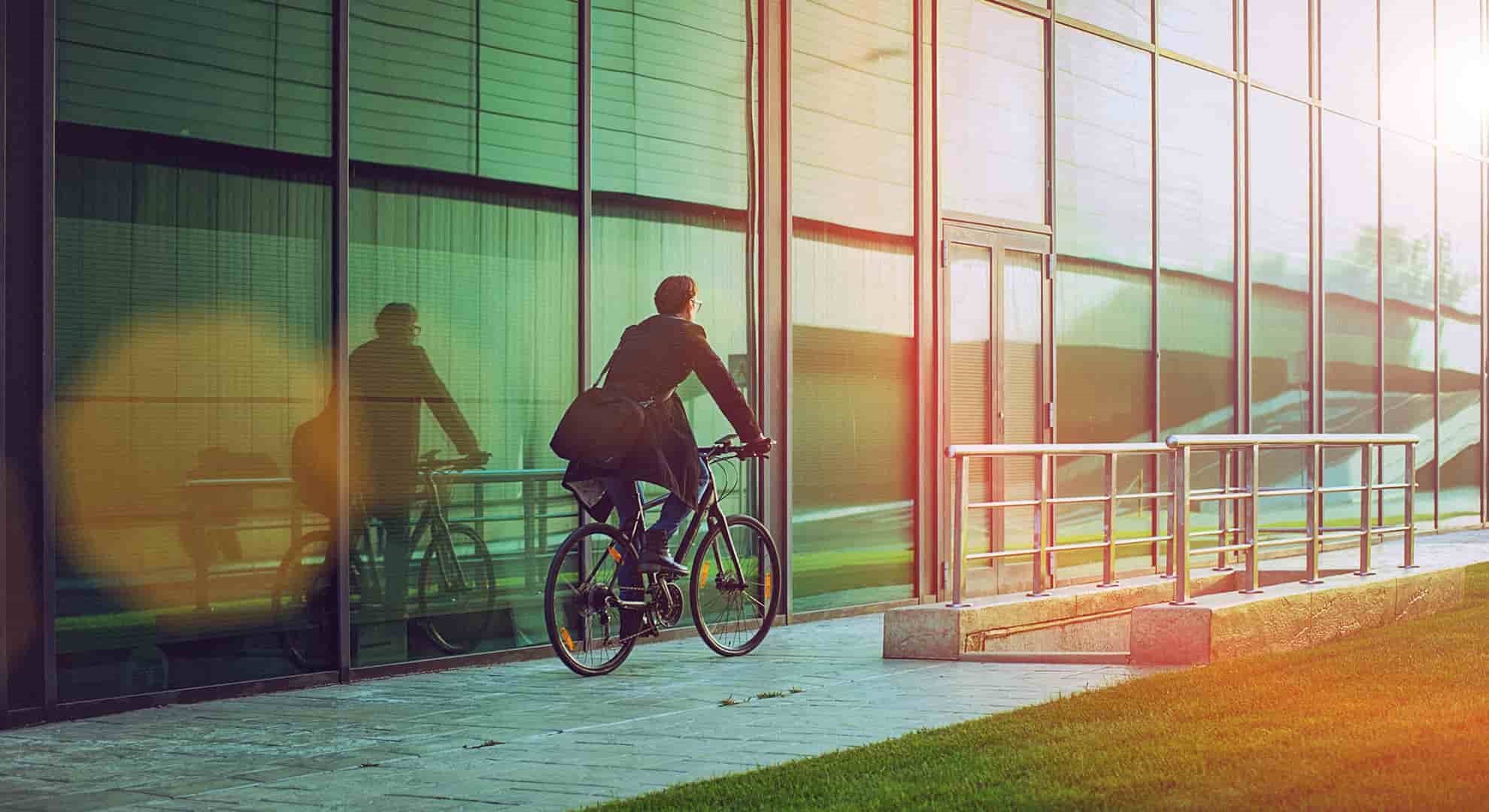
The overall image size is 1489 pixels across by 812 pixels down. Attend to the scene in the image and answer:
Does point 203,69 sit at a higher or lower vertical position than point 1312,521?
higher

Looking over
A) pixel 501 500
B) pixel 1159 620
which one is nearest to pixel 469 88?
pixel 501 500

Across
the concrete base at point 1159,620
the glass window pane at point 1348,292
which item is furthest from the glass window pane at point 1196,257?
the concrete base at point 1159,620

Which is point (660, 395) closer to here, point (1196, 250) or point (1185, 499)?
point (1185, 499)

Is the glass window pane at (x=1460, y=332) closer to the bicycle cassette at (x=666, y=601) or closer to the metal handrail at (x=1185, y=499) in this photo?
the metal handrail at (x=1185, y=499)

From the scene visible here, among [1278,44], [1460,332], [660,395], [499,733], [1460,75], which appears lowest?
[499,733]

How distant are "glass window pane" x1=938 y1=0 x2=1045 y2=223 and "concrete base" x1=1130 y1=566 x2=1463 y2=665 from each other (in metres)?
4.14

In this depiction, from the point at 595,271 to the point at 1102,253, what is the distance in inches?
244

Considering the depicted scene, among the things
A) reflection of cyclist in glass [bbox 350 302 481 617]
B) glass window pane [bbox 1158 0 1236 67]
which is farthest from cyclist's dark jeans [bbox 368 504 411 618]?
glass window pane [bbox 1158 0 1236 67]

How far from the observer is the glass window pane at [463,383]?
28.9 ft

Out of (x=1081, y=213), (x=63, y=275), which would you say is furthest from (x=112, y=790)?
(x=1081, y=213)

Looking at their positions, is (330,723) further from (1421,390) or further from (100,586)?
(1421,390)

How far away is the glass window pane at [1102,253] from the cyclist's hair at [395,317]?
681 cm

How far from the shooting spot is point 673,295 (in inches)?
359

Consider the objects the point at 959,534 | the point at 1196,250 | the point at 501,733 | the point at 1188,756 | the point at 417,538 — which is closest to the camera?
the point at 1188,756
